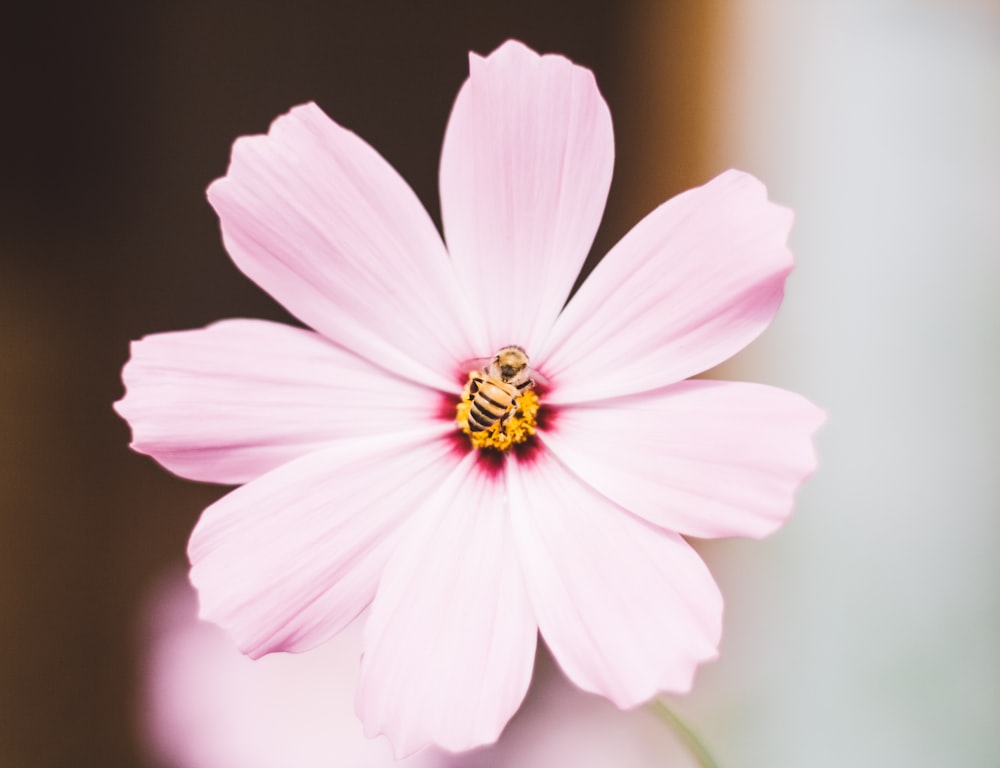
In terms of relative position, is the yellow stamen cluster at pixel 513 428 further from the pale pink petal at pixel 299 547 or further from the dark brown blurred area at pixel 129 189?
the dark brown blurred area at pixel 129 189

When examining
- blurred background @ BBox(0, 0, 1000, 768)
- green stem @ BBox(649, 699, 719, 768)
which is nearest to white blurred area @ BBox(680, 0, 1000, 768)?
blurred background @ BBox(0, 0, 1000, 768)

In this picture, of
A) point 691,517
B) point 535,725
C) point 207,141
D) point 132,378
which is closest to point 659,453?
point 691,517

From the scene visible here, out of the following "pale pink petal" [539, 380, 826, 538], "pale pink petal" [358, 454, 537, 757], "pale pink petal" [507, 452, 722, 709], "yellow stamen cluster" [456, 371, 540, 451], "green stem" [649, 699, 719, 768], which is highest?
"pale pink petal" [539, 380, 826, 538]

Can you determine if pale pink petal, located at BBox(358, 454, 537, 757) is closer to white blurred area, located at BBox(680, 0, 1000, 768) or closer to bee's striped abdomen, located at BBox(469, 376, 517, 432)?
bee's striped abdomen, located at BBox(469, 376, 517, 432)

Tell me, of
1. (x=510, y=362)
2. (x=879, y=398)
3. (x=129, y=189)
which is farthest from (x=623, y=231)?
(x=510, y=362)

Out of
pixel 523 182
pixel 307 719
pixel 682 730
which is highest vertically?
pixel 523 182

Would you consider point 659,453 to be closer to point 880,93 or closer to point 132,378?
point 132,378

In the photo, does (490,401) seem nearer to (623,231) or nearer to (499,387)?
(499,387)
